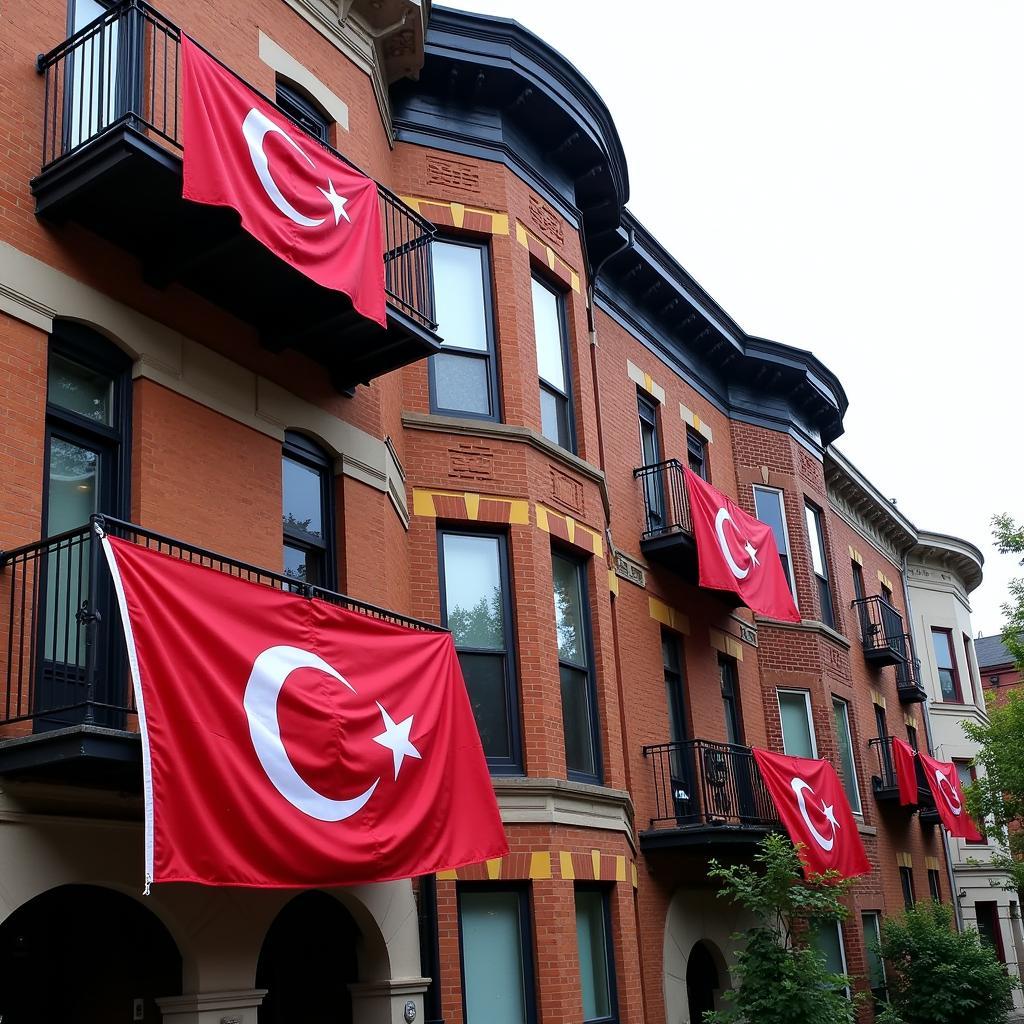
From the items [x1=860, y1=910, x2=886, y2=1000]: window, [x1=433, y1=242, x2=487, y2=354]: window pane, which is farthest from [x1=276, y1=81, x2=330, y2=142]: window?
[x1=860, y1=910, x2=886, y2=1000]: window

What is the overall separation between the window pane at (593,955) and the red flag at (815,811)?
3.73 m

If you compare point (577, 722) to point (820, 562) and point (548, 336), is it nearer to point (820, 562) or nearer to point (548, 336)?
point (548, 336)

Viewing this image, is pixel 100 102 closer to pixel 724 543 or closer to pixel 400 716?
pixel 400 716

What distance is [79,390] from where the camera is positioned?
9.36 meters

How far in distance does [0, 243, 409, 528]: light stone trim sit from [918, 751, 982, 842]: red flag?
17.8 metres

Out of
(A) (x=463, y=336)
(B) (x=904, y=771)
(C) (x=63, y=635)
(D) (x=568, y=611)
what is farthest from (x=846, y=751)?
(C) (x=63, y=635)

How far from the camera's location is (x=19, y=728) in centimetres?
782

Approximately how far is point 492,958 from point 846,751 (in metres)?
14.0

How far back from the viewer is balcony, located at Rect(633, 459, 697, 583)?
727 inches

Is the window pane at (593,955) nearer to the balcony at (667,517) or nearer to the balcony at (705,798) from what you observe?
the balcony at (705,798)

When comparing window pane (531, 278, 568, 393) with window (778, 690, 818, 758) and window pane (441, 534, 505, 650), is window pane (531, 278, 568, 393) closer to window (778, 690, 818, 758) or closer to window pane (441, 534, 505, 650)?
window pane (441, 534, 505, 650)

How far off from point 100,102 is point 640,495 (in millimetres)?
11525

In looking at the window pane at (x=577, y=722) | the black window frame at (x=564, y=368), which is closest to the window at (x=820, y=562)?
the black window frame at (x=564, y=368)

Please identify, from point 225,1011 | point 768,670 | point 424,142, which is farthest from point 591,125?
point 225,1011
